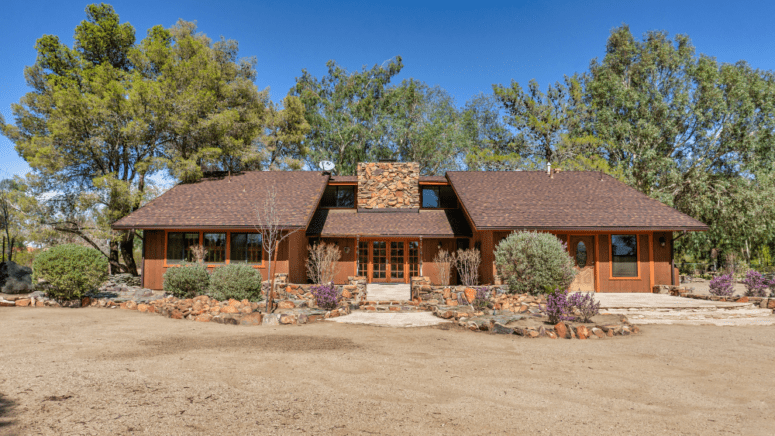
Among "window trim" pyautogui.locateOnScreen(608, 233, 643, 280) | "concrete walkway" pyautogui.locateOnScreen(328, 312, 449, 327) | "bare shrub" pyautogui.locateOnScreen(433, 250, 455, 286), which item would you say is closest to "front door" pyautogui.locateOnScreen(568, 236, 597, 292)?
"window trim" pyautogui.locateOnScreen(608, 233, 643, 280)

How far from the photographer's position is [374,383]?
495 cm

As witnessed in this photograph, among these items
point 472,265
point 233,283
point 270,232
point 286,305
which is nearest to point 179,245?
Result: point 233,283

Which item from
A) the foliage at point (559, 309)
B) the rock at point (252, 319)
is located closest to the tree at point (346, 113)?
the rock at point (252, 319)

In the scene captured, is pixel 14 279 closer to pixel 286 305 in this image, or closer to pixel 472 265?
pixel 286 305

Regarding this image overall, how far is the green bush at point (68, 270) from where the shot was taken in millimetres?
10586

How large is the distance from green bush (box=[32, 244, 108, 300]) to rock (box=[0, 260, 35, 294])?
12.7ft

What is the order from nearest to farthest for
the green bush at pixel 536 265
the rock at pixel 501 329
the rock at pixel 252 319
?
1. the rock at pixel 501 329
2. the rock at pixel 252 319
3. the green bush at pixel 536 265

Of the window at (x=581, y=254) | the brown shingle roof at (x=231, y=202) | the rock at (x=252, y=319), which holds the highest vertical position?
the brown shingle roof at (x=231, y=202)

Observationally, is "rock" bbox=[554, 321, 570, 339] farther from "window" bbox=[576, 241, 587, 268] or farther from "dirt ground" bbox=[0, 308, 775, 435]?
"window" bbox=[576, 241, 587, 268]

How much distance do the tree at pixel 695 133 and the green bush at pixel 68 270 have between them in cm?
2560

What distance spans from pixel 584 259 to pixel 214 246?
13138 mm

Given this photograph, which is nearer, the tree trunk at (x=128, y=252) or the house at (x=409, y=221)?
the house at (x=409, y=221)

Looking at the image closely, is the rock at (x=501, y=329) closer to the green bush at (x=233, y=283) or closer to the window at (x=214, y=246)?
the green bush at (x=233, y=283)

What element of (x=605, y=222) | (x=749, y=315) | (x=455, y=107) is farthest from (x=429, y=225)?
(x=455, y=107)
